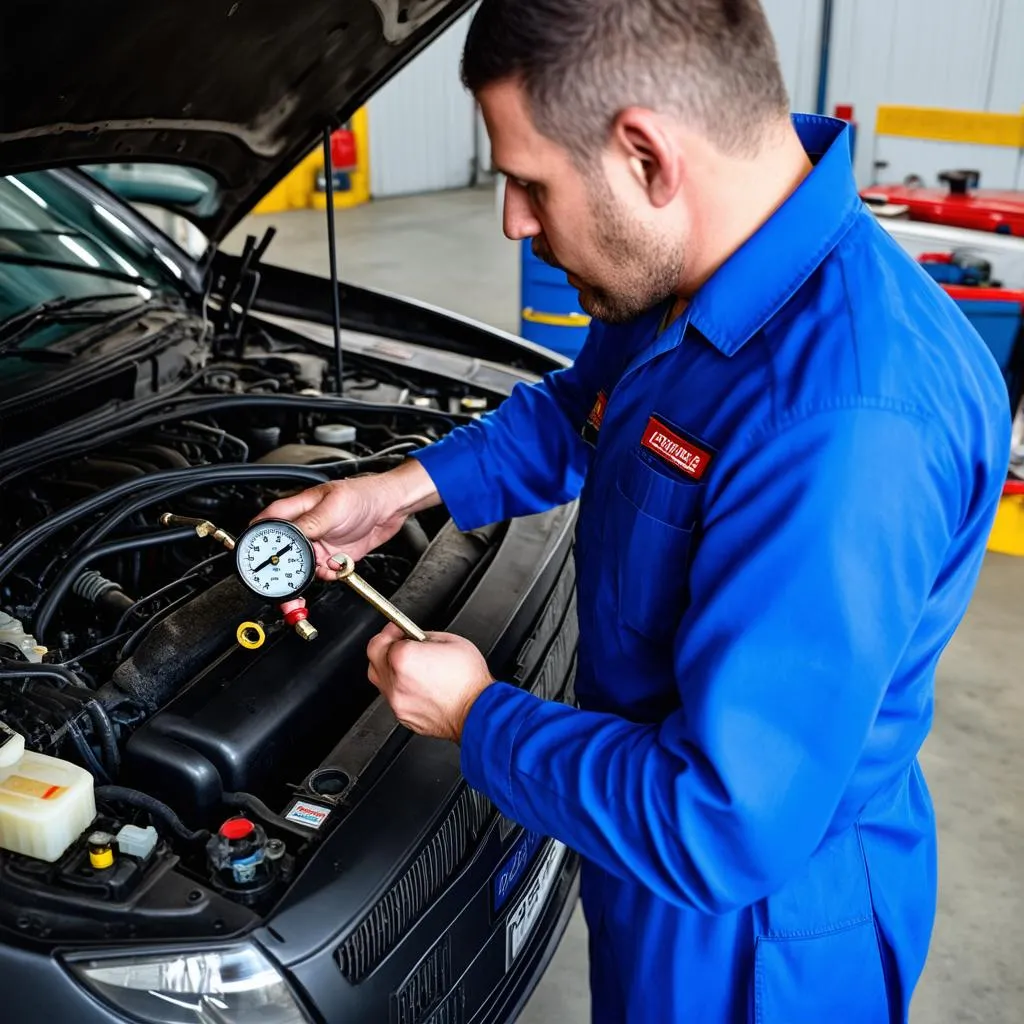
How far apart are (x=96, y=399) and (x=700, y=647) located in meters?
1.48

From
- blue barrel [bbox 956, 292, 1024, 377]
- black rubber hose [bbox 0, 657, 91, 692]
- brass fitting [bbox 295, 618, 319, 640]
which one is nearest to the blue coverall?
brass fitting [bbox 295, 618, 319, 640]

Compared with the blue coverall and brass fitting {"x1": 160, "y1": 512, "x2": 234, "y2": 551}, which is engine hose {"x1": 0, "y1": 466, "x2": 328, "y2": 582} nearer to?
brass fitting {"x1": 160, "y1": 512, "x2": 234, "y2": 551}

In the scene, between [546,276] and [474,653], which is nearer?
[474,653]

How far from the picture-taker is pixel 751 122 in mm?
975

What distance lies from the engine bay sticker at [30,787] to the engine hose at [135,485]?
0.41 meters

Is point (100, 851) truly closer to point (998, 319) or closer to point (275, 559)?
point (275, 559)

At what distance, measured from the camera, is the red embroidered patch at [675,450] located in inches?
40.8

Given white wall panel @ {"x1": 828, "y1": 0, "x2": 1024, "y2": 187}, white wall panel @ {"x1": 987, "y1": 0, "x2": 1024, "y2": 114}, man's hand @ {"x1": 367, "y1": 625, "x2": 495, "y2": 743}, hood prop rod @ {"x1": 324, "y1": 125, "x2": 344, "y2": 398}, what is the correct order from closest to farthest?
1. man's hand @ {"x1": 367, "y1": 625, "x2": 495, "y2": 743}
2. hood prop rod @ {"x1": 324, "y1": 125, "x2": 344, "y2": 398}
3. white wall panel @ {"x1": 828, "y1": 0, "x2": 1024, "y2": 187}
4. white wall panel @ {"x1": 987, "y1": 0, "x2": 1024, "y2": 114}

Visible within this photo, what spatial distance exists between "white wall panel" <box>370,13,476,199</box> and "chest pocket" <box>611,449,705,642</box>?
31.4 ft

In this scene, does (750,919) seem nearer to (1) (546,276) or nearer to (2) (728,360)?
(2) (728,360)

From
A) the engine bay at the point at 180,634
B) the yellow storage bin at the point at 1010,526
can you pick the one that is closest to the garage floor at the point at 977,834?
the yellow storage bin at the point at 1010,526

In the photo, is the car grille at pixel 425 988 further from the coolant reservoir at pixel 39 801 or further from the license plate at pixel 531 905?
the coolant reservoir at pixel 39 801

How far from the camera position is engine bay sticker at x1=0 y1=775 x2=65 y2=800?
46.4 inches

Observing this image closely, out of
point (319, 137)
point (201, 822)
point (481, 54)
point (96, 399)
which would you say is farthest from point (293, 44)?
point (201, 822)
